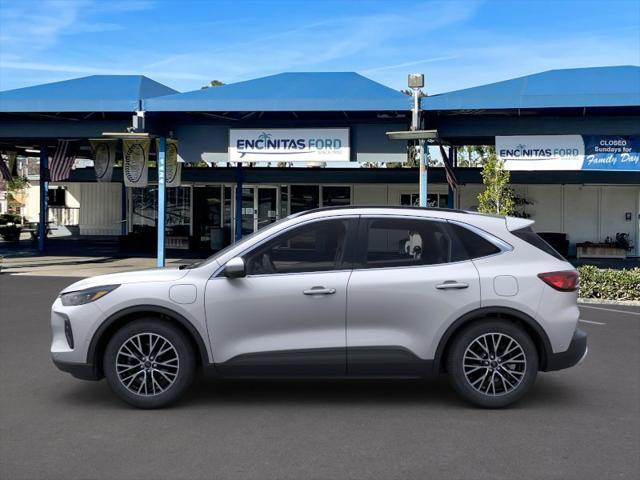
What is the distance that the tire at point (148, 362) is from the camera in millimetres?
5500

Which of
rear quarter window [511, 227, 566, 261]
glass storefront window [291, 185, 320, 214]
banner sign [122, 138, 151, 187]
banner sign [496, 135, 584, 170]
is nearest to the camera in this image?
rear quarter window [511, 227, 566, 261]

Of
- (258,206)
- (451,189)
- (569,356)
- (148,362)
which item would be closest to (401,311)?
(569,356)

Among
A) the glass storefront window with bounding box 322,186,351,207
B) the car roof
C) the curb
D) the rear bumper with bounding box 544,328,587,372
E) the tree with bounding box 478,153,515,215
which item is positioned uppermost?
the glass storefront window with bounding box 322,186,351,207

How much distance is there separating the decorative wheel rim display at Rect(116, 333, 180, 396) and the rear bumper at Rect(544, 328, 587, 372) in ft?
10.3

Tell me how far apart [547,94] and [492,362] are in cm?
1252

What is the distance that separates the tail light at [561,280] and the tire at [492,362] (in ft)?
1.53

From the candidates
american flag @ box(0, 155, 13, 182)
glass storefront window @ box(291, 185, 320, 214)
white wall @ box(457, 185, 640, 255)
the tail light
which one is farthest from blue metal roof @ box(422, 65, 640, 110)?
american flag @ box(0, 155, 13, 182)

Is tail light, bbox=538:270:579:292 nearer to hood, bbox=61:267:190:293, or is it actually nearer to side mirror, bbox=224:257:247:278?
side mirror, bbox=224:257:247:278

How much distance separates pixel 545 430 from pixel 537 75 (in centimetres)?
1463

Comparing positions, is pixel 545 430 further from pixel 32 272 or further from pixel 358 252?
→ pixel 32 272

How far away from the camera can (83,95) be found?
1862cm

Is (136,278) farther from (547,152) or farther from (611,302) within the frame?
(547,152)

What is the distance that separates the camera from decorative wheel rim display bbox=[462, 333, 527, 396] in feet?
18.2

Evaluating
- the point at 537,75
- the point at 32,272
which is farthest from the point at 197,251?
the point at 537,75
